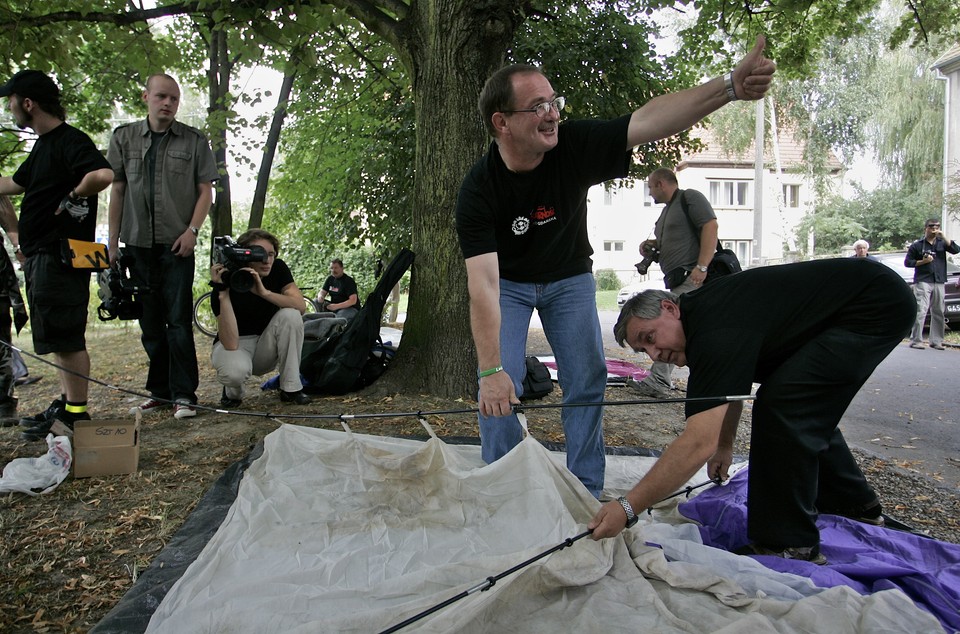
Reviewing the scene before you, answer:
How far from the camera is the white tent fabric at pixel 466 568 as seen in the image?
1.61 meters

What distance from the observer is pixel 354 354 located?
476 cm

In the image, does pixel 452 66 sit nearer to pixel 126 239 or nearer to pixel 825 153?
pixel 126 239

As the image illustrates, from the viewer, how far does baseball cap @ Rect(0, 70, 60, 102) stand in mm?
3445

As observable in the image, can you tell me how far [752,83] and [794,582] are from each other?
143 centimetres

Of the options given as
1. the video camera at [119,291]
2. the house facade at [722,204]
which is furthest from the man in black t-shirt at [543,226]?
the house facade at [722,204]

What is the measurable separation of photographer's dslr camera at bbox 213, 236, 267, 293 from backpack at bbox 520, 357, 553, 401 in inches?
81.1

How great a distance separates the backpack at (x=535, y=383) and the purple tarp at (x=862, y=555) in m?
2.28

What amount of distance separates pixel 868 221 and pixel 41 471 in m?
30.2

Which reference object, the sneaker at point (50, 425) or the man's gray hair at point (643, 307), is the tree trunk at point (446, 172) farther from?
the man's gray hair at point (643, 307)

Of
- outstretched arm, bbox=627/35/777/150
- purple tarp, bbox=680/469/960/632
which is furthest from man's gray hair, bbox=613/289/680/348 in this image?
purple tarp, bbox=680/469/960/632

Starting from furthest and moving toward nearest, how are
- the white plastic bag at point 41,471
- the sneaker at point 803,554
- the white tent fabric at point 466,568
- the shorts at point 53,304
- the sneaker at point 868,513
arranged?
the shorts at point 53,304
the white plastic bag at point 41,471
the sneaker at point 868,513
the sneaker at point 803,554
the white tent fabric at point 466,568

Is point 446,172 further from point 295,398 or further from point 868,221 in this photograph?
point 868,221

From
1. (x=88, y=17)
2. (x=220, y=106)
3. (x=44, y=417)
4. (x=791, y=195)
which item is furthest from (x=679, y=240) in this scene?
(x=791, y=195)

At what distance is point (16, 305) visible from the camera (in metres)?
4.31
